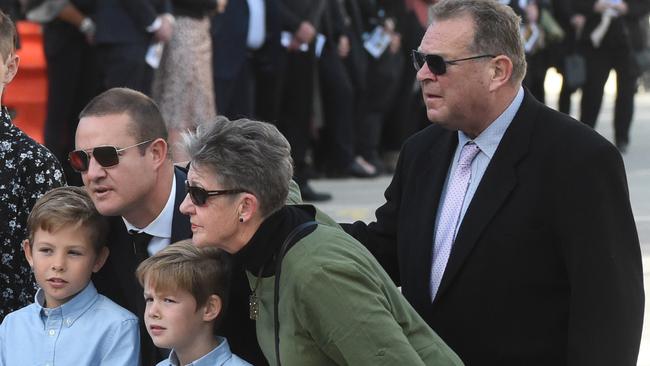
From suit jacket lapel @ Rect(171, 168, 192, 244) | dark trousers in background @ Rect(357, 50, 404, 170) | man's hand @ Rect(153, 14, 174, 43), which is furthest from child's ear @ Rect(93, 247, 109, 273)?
dark trousers in background @ Rect(357, 50, 404, 170)

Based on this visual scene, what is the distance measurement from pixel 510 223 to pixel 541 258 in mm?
132

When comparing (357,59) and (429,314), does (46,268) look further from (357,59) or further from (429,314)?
(357,59)

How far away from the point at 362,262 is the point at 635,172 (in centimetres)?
1031

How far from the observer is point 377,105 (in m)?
12.4

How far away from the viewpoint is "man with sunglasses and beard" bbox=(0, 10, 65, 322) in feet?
15.1

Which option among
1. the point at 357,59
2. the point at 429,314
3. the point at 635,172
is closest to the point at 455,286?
the point at 429,314

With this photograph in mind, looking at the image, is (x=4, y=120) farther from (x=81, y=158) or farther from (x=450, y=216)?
(x=450, y=216)

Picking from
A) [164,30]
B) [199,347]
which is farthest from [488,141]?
[164,30]

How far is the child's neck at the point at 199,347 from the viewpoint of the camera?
13.7 feet

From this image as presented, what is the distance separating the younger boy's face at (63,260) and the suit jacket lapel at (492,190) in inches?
41.9

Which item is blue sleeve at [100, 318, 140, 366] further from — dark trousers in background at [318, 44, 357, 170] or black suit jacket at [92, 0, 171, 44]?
dark trousers in background at [318, 44, 357, 170]

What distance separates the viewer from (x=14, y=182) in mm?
4594

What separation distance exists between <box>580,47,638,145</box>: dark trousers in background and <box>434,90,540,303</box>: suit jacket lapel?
1099cm

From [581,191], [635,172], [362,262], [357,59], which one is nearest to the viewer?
[362,262]
